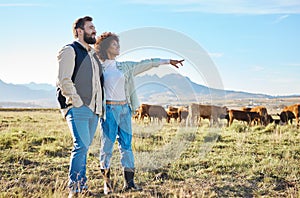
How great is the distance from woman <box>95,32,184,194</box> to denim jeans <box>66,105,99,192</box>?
13.2 inches

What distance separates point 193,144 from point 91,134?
4627 millimetres

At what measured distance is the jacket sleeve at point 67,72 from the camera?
364cm

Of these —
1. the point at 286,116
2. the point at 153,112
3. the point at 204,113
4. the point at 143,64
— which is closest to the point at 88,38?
the point at 143,64

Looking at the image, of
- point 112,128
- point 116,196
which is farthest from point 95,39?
point 116,196

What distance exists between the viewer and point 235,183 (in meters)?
4.71

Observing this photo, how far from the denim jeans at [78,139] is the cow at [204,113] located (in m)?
13.3

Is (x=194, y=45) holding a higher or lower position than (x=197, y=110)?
higher

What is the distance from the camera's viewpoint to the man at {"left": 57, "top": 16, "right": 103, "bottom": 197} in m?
3.67

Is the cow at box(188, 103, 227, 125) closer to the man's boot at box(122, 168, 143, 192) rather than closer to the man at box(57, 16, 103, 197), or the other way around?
the man's boot at box(122, 168, 143, 192)

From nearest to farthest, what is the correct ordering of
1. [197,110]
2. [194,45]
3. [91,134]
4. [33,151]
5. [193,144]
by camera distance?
[91,134]
[194,45]
[33,151]
[193,144]
[197,110]

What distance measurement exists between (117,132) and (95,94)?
0.62 m

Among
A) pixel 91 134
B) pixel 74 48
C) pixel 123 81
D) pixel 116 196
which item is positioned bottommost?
pixel 116 196

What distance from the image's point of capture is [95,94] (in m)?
3.90

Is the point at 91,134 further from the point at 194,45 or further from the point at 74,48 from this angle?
the point at 194,45
